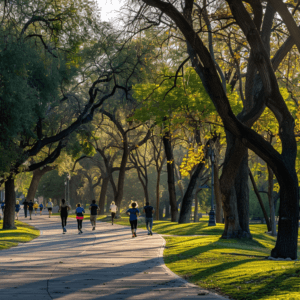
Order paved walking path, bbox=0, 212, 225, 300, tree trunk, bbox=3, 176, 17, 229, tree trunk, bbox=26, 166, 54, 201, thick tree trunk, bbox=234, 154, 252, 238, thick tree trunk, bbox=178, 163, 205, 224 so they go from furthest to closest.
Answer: tree trunk, bbox=26, 166, 54, 201 < thick tree trunk, bbox=178, 163, 205, 224 < tree trunk, bbox=3, 176, 17, 229 < thick tree trunk, bbox=234, 154, 252, 238 < paved walking path, bbox=0, 212, 225, 300

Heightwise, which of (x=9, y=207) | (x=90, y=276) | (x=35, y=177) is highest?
(x=35, y=177)

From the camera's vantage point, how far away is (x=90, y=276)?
10.4 m

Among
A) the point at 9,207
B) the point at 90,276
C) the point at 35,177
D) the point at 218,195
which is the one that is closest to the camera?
the point at 90,276

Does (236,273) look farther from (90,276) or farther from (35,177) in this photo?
(35,177)

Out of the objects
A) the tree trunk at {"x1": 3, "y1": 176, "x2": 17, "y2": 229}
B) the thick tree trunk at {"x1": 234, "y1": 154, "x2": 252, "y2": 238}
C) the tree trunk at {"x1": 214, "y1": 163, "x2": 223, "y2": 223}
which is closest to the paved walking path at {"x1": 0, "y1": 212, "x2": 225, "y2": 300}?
the thick tree trunk at {"x1": 234, "y1": 154, "x2": 252, "y2": 238}

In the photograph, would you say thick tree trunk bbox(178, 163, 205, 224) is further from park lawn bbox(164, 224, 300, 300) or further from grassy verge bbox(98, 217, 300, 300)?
park lawn bbox(164, 224, 300, 300)

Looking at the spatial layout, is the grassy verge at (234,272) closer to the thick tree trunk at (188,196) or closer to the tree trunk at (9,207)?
the thick tree trunk at (188,196)

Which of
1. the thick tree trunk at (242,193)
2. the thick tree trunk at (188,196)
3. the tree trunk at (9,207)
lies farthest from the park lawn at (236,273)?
the tree trunk at (9,207)

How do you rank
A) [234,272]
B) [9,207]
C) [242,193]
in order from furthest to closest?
1. [9,207]
2. [242,193]
3. [234,272]

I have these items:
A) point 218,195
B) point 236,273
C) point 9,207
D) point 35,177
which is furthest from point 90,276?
point 35,177

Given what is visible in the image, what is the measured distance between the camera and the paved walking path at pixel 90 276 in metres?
8.30

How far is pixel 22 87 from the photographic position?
69.3 ft

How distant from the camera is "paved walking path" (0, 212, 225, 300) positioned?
8.30m

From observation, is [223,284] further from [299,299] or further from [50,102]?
[50,102]
